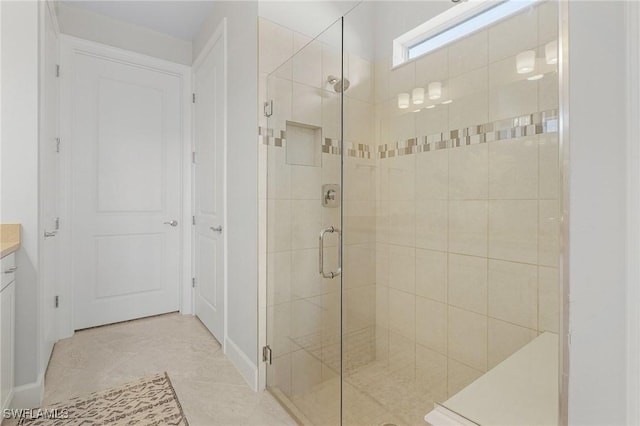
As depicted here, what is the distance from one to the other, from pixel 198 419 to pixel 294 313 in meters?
0.70

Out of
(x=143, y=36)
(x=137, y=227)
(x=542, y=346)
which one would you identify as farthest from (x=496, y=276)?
(x=143, y=36)

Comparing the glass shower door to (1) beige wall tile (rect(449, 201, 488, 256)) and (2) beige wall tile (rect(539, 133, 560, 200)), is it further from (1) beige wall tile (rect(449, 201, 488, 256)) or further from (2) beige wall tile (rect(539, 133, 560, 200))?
(2) beige wall tile (rect(539, 133, 560, 200))

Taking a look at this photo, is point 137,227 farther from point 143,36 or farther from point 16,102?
point 143,36

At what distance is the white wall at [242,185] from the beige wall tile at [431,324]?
94cm

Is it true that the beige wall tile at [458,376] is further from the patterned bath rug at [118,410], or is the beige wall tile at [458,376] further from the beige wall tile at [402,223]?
the patterned bath rug at [118,410]

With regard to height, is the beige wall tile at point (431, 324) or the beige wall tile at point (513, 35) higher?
the beige wall tile at point (513, 35)

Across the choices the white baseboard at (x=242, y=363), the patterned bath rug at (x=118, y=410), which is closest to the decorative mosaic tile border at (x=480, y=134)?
the white baseboard at (x=242, y=363)

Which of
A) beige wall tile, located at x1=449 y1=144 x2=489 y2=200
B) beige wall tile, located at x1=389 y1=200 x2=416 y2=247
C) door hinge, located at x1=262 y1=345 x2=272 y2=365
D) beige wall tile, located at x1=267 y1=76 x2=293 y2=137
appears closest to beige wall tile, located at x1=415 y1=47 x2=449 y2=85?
beige wall tile, located at x1=449 y1=144 x2=489 y2=200

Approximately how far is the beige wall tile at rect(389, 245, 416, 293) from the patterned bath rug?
1.29m

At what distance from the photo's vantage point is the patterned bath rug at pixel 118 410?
155 cm

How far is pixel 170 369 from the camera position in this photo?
206cm

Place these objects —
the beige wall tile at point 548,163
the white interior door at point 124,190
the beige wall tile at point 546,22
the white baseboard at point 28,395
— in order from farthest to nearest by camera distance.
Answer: the white interior door at point 124,190
the white baseboard at point 28,395
the beige wall tile at point 548,163
the beige wall tile at point 546,22

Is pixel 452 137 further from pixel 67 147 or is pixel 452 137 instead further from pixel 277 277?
pixel 67 147

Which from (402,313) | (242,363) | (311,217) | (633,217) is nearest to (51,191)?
(242,363)
